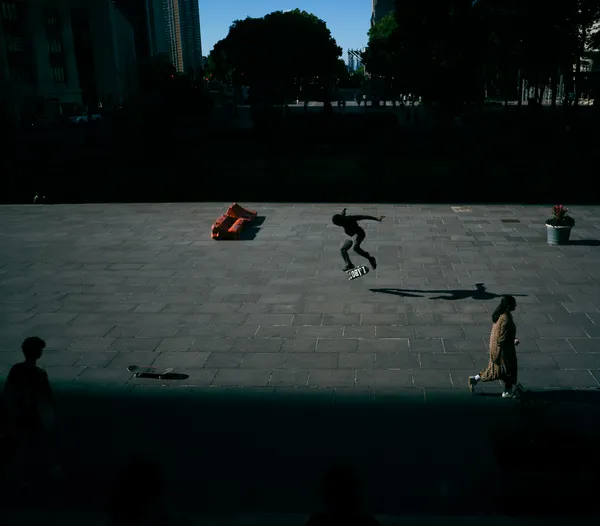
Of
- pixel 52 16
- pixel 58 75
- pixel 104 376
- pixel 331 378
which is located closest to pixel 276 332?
pixel 331 378

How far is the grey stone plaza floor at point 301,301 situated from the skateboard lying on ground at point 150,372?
0.16 meters

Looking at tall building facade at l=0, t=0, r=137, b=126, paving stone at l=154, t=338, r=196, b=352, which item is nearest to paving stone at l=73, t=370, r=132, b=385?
paving stone at l=154, t=338, r=196, b=352

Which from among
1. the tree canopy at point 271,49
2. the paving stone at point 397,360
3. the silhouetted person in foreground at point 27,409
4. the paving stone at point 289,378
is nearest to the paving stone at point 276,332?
the paving stone at point 289,378

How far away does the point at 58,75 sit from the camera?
3196 inches

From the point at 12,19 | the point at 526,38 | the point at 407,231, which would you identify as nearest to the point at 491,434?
the point at 407,231

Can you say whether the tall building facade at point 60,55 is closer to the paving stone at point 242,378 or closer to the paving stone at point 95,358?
the paving stone at point 95,358

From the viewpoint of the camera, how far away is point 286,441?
22.3ft

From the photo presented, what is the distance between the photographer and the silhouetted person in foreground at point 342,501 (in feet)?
12.0

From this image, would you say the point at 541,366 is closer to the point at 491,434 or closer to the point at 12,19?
the point at 491,434

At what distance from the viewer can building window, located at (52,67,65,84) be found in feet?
263

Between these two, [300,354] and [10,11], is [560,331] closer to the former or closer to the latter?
[300,354]

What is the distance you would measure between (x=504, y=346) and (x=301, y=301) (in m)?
4.99

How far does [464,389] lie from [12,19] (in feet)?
260

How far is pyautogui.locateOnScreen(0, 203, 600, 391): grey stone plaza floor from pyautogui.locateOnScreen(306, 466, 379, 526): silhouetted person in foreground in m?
4.43
